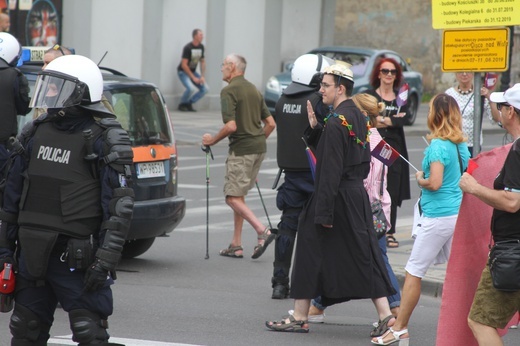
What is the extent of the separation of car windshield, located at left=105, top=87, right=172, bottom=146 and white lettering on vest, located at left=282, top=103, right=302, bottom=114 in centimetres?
154

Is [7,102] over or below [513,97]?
below

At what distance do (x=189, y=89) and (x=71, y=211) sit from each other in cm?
2066

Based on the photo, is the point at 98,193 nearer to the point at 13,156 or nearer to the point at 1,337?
the point at 13,156

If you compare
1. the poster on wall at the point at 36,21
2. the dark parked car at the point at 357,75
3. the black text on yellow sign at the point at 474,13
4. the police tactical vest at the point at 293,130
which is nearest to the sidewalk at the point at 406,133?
the dark parked car at the point at 357,75

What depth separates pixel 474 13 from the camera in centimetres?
762

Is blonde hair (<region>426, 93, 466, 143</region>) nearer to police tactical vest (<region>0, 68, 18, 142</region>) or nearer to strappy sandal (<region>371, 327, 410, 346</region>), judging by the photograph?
strappy sandal (<region>371, 327, 410, 346</region>)

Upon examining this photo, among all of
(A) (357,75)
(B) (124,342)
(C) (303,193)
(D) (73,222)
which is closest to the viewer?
(D) (73,222)

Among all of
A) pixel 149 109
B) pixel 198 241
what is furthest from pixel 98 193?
pixel 198 241

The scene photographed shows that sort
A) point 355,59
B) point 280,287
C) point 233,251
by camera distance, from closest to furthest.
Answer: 1. point 280,287
2. point 233,251
3. point 355,59

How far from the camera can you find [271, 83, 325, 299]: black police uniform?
338 inches

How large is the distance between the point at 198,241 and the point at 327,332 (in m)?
3.81

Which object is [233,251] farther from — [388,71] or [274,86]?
[274,86]

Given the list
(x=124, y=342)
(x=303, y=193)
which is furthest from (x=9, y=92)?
(x=124, y=342)

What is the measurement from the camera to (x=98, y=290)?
5.44 metres
